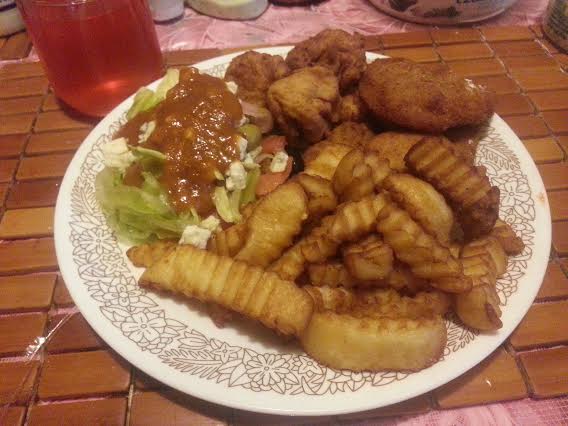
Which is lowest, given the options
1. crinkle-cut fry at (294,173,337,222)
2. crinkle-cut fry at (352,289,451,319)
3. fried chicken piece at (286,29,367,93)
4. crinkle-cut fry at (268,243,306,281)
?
crinkle-cut fry at (352,289,451,319)

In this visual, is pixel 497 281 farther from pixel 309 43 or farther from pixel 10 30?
pixel 10 30

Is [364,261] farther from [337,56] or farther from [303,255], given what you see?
[337,56]

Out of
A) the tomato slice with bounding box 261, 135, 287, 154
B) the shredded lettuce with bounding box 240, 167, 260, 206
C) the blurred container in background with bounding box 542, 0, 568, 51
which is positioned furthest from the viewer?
the blurred container in background with bounding box 542, 0, 568, 51

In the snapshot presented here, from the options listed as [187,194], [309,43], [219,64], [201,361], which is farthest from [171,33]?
[201,361]

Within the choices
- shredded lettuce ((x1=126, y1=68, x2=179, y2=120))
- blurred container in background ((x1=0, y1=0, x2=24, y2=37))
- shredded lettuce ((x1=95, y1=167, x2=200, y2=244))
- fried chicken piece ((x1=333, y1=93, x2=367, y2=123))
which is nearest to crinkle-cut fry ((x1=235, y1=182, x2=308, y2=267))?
shredded lettuce ((x1=95, y1=167, x2=200, y2=244))

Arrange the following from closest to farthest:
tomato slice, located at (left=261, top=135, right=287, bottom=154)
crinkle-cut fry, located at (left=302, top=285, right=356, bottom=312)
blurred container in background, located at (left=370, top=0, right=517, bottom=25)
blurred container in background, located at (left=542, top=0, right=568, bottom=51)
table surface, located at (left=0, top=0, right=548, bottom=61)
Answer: crinkle-cut fry, located at (left=302, top=285, right=356, bottom=312) → tomato slice, located at (left=261, top=135, right=287, bottom=154) → blurred container in background, located at (left=542, top=0, right=568, bottom=51) → blurred container in background, located at (left=370, top=0, right=517, bottom=25) → table surface, located at (left=0, top=0, right=548, bottom=61)

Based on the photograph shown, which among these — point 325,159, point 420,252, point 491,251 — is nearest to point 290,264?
point 420,252

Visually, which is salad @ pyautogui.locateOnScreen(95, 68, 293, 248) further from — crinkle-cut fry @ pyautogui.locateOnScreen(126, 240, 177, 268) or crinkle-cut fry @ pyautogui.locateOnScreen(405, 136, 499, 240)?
crinkle-cut fry @ pyautogui.locateOnScreen(405, 136, 499, 240)
